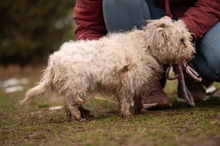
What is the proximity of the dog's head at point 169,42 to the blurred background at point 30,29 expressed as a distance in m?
7.97

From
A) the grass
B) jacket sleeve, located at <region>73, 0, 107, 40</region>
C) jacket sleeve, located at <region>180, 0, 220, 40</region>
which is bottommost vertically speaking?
the grass

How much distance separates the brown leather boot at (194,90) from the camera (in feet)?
18.3

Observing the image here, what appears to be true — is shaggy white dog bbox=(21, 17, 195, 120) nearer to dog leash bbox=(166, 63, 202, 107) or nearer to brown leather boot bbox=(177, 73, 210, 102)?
dog leash bbox=(166, 63, 202, 107)

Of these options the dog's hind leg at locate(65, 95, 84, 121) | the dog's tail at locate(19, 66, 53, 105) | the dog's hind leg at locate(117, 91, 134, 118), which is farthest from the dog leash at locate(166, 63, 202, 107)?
the dog's tail at locate(19, 66, 53, 105)

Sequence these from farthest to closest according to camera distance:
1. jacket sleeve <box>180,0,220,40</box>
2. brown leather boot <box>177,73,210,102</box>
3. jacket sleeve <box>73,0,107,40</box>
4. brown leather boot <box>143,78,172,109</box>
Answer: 1. brown leather boot <box>177,73,210,102</box>
2. jacket sleeve <box>73,0,107,40</box>
3. brown leather boot <box>143,78,172,109</box>
4. jacket sleeve <box>180,0,220,40</box>

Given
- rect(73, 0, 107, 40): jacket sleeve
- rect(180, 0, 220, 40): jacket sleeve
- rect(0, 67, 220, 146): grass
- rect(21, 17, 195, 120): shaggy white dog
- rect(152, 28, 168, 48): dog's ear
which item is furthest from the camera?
rect(73, 0, 107, 40): jacket sleeve

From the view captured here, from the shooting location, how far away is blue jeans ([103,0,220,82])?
496 cm

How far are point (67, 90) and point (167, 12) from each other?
4.48 ft

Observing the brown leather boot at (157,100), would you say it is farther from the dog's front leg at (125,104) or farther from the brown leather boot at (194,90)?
the brown leather boot at (194,90)

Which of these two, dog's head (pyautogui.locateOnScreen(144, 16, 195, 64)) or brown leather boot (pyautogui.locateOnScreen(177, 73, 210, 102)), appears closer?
dog's head (pyautogui.locateOnScreen(144, 16, 195, 64))

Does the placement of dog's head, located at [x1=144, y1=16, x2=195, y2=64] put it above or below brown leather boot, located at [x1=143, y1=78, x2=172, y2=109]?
above

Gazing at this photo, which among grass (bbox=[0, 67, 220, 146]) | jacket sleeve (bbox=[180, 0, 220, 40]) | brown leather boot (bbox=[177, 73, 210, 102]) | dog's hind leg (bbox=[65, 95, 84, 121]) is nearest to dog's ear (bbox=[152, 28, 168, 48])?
jacket sleeve (bbox=[180, 0, 220, 40])

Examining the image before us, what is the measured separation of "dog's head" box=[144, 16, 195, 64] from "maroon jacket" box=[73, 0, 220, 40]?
237mm

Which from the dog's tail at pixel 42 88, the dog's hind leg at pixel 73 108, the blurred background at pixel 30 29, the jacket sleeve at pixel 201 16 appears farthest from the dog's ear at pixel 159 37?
the blurred background at pixel 30 29
